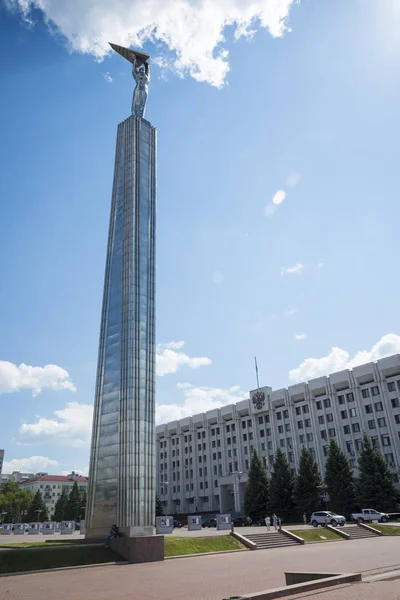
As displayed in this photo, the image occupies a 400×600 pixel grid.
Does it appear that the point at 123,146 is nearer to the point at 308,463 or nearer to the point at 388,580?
the point at 388,580

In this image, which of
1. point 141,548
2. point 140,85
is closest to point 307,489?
point 141,548

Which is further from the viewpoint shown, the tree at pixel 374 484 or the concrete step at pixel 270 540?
the tree at pixel 374 484

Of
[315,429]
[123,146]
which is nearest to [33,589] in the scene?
[123,146]

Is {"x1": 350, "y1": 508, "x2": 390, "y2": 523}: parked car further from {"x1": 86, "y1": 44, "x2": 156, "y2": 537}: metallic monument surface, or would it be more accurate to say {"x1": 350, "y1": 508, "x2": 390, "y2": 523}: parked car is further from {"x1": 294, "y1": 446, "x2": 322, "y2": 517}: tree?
{"x1": 86, "y1": 44, "x2": 156, "y2": 537}: metallic monument surface

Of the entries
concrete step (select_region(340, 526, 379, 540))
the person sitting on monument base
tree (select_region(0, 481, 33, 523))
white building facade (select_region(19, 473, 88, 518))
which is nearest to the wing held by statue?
the person sitting on monument base

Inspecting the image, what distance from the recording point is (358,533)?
3622cm

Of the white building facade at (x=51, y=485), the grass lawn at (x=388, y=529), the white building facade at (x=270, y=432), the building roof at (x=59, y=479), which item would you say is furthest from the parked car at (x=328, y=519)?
the building roof at (x=59, y=479)

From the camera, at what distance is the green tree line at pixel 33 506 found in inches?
3393

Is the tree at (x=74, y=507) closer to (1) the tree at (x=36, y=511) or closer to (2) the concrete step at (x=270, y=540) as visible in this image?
(1) the tree at (x=36, y=511)

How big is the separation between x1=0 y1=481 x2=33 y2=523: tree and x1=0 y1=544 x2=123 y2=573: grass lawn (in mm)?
78711

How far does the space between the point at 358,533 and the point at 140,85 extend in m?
43.4

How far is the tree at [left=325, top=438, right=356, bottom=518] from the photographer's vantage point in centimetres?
5262

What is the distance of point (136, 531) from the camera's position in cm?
2592

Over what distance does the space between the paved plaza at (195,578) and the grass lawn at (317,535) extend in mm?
9494
